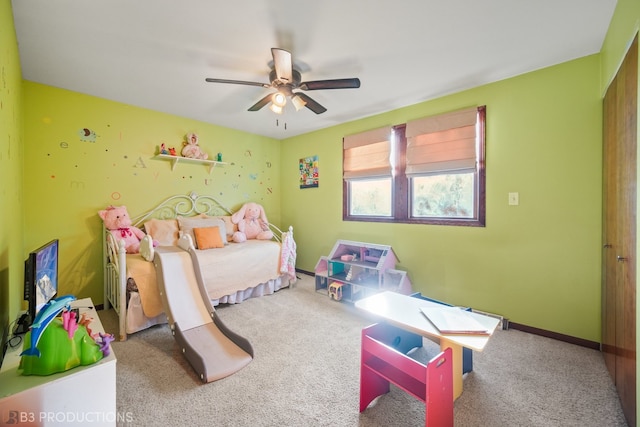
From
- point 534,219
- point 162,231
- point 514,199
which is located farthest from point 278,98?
point 534,219

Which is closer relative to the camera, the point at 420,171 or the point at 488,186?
the point at 488,186

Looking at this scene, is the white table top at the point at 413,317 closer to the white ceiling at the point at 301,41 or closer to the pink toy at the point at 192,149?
the white ceiling at the point at 301,41

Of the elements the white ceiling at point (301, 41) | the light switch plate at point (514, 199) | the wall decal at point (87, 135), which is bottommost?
the light switch plate at point (514, 199)

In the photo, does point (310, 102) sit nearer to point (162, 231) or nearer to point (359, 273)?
point (359, 273)

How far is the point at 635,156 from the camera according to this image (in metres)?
1.35

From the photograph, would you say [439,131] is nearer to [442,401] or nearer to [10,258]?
[442,401]

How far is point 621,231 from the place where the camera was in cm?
158

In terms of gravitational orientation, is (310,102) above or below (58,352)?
above

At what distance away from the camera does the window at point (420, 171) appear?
270 cm

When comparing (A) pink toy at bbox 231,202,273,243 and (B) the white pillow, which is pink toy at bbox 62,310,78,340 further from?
(A) pink toy at bbox 231,202,273,243

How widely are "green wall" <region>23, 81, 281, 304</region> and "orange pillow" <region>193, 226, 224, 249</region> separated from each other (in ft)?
2.38

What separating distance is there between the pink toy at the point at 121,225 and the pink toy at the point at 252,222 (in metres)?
1.20

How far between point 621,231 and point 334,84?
6.85 ft

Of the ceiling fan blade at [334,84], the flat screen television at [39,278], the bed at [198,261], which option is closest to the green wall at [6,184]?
the flat screen television at [39,278]
